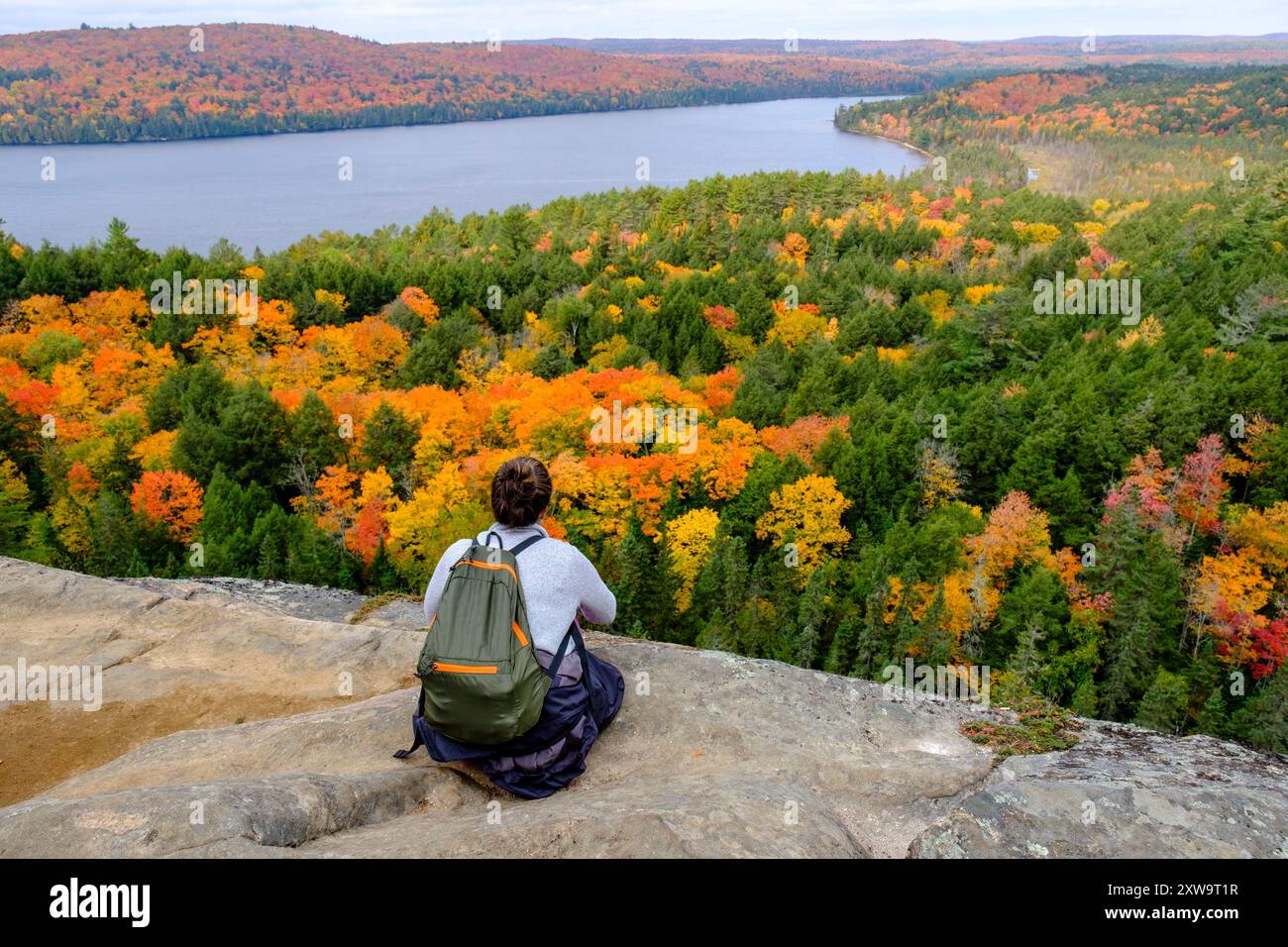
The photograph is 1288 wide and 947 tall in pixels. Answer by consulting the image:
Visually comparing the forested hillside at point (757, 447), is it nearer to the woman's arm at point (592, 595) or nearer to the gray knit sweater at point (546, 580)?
the woman's arm at point (592, 595)

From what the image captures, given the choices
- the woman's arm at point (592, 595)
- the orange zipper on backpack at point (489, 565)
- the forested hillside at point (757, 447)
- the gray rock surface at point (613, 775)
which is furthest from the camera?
the forested hillside at point (757, 447)

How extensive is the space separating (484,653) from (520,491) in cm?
118

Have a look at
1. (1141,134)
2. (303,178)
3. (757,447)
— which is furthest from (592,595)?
(1141,134)

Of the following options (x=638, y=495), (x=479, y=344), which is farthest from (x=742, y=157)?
(x=638, y=495)

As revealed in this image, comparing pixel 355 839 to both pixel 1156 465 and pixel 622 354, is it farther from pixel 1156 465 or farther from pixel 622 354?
pixel 622 354

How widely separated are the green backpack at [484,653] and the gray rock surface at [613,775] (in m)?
0.73

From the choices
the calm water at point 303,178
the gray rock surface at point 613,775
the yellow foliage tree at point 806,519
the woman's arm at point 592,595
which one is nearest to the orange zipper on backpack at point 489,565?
the woman's arm at point 592,595

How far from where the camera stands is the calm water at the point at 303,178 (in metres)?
110

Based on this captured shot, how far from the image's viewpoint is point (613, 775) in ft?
23.0

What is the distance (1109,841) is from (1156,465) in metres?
45.6

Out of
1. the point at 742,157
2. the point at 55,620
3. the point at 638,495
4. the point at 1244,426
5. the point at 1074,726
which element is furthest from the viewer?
the point at 742,157

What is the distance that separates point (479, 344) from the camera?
2576 inches

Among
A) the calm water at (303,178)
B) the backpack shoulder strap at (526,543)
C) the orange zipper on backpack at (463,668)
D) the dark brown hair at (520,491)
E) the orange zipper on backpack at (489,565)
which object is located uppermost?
the calm water at (303,178)

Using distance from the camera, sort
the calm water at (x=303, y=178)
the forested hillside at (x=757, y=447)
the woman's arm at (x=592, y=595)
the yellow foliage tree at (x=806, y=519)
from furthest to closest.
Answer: the calm water at (x=303, y=178) → the yellow foliage tree at (x=806, y=519) → the forested hillside at (x=757, y=447) → the woman's arm at (x=592, y=595)
